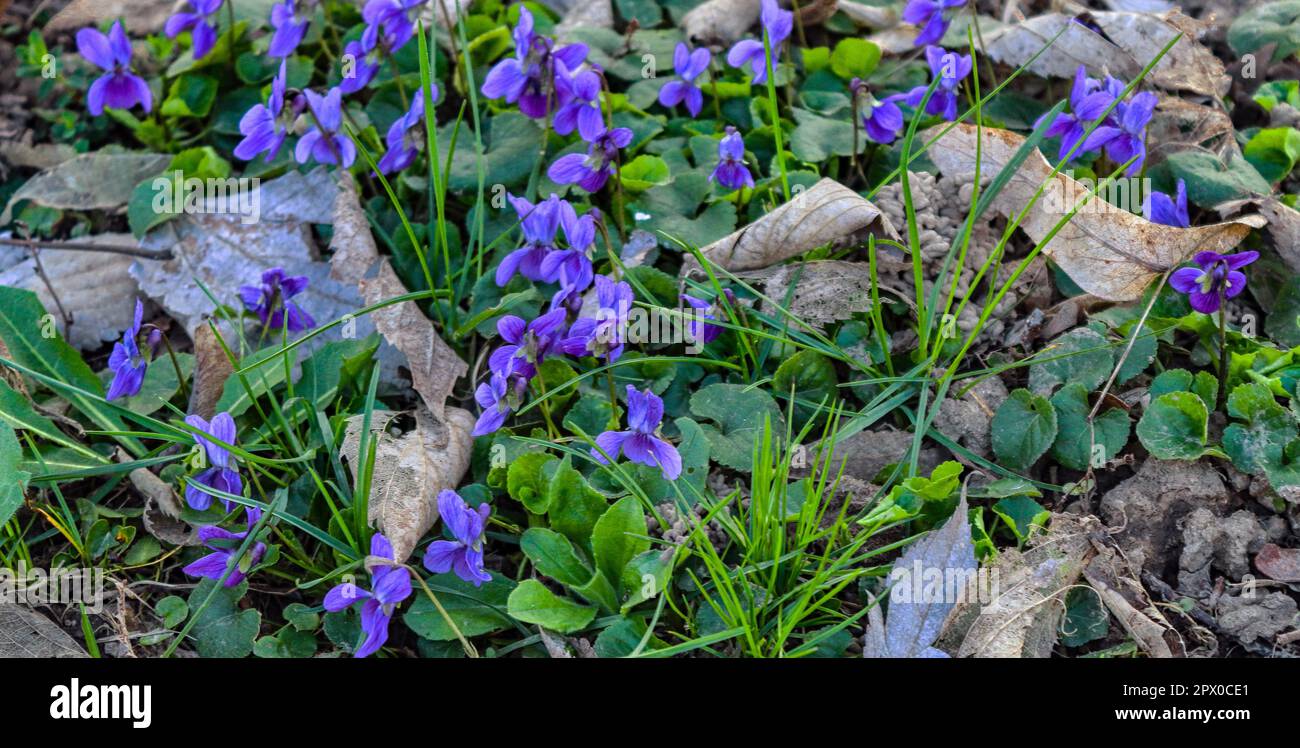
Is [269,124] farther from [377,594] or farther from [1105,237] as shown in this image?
[1105,237]

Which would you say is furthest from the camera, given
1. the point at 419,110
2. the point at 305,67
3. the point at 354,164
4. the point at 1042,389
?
the point at 305,67

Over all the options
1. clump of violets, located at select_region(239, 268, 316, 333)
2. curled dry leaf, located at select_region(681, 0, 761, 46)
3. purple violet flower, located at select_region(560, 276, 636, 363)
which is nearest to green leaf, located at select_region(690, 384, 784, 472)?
purple violet flower, located at select_region(560, 276, 636, 363)

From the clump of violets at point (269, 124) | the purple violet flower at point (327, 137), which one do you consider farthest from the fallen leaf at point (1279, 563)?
the clump of violets at point (269, 124)

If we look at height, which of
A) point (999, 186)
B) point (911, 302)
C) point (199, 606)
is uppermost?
point (999, 186)

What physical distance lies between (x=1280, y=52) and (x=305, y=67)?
2543 mm

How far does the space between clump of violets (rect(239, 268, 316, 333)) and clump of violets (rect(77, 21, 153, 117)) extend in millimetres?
753

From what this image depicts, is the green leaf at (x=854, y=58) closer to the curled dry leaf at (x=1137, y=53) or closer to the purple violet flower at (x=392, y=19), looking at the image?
the curled dry leaf at (x=1137, y=53)

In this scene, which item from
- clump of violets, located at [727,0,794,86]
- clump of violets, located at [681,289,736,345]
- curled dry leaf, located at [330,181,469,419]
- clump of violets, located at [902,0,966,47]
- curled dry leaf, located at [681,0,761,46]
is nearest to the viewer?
clump of violets, located at [681,289,736,345]

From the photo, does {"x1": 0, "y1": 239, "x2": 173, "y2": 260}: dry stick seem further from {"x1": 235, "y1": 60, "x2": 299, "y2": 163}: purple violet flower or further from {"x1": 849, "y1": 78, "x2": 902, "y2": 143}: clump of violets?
{"x1": 849, "y1": 78, "x2": 902, "y2": 143}: clump of violets

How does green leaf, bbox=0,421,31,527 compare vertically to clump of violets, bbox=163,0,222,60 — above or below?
below

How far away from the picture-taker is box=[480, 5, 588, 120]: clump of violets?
2775 mm

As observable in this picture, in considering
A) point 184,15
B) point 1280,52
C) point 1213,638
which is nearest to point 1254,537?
point 1213,638

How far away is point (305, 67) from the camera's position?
3.31 m

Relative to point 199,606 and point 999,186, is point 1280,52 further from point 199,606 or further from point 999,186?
point 199,606
